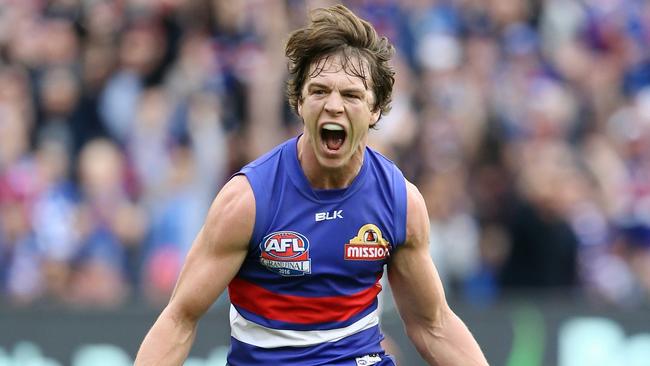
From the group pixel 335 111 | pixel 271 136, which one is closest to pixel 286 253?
pixel 335 111

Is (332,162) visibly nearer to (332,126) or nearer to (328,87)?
(332,126)

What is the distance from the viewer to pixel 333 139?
18.6 feet

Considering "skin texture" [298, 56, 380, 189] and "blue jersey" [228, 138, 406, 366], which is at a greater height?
"skin texture" [298, 56, 380, 189]

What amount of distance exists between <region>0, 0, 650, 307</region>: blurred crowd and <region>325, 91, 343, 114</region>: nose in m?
5.89

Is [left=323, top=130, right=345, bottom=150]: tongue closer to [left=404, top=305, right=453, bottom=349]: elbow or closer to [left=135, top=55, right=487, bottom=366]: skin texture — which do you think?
[left=135, top=55, right=487, bottom=366]: skin texture

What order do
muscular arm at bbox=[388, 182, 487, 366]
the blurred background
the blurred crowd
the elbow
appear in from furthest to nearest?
the blurred crowd, the blurred background, the elbow, muscular arm at bbox=[388, 182, 487, 366]

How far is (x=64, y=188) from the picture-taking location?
39.1 feet

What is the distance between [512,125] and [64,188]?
155 inches

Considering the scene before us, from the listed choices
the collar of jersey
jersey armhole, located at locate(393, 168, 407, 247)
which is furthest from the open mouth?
jersey armhole, located at locate(393, 168, 407, 247)

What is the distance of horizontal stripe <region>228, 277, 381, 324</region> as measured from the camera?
5812 millimetres

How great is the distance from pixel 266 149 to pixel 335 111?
645 cm

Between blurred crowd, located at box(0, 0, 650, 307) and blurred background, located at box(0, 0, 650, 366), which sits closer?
blurred background, located at box(0, 0, 650, 366)

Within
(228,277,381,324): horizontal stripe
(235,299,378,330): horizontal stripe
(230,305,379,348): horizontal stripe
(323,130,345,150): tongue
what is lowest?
(230,305,379,348): horizontal stripe

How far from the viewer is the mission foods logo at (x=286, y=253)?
5.70m
